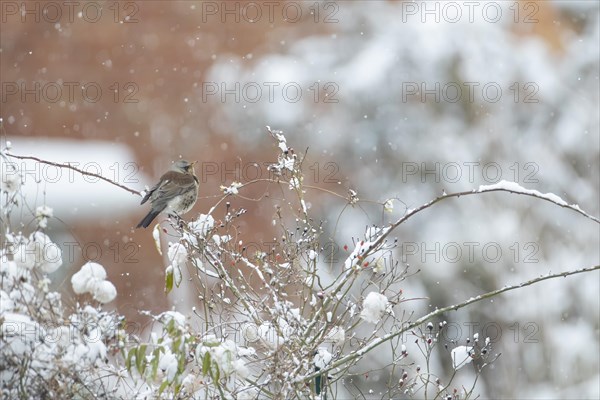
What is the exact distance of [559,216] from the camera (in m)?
12.4

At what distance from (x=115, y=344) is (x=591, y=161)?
10.2 meters

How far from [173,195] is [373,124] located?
27.5ft

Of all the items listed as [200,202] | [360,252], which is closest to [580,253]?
[200,202]

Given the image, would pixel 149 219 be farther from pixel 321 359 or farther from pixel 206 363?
pixel 206 363

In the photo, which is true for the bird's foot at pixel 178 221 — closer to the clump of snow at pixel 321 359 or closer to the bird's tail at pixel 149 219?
the bird's tail at pixel 149 219

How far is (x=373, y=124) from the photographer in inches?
528

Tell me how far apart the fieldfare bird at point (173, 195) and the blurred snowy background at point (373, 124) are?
18.5ft

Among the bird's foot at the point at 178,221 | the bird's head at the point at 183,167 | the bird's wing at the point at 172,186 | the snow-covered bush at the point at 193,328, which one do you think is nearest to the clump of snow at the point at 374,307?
the snow-covered bush at the point at 193,328

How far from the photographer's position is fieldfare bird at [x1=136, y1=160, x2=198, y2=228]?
5.16 meters

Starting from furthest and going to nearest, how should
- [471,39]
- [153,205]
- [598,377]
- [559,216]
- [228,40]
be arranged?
[228,40] < [471,39] < [559,216] < [598,377] < [153,205]

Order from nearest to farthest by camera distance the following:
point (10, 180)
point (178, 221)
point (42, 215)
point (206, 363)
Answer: point (206, 363)
point (42, 215)
point (10, 180)
point (178, 221)

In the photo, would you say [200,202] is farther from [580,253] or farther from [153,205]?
[153,205]

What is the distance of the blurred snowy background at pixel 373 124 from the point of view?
11.9 metres

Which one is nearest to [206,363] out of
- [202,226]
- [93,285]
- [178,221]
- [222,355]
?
[222,355]
